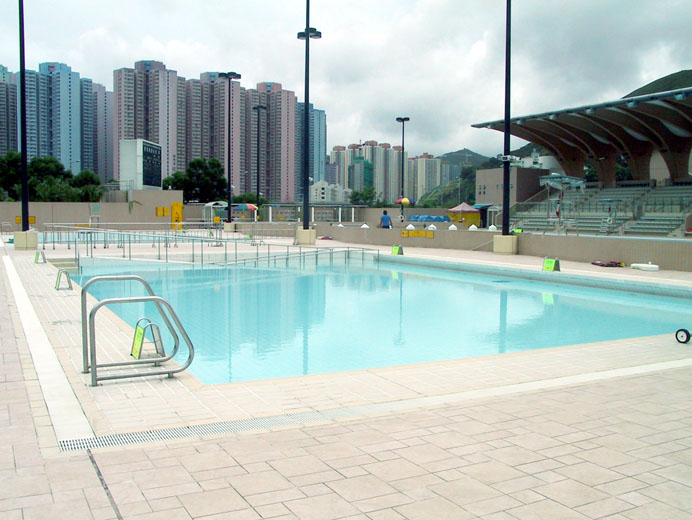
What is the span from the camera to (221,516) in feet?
9.55

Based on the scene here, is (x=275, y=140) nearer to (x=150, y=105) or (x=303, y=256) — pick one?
(x=150, y=105)

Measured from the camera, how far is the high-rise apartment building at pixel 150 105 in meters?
74.6

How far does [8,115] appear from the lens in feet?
250

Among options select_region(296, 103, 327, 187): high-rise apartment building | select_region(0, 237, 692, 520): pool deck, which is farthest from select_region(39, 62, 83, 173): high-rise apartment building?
select_region(0, 237, 692, 520): pool deck

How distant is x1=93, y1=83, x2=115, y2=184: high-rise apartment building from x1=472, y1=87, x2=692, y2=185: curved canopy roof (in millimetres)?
61583

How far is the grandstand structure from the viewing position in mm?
29000

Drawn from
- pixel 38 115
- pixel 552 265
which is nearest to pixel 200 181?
pixel 38 115

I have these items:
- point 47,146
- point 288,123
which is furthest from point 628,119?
point 47,146

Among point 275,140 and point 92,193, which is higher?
point 275,140

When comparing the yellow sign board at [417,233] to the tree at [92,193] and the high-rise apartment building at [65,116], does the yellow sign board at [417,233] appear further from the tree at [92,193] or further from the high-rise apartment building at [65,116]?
the high-rise apartment building at [65,116]

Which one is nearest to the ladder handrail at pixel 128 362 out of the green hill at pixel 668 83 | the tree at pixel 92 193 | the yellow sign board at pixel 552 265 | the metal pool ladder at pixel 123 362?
the metal pool ladder at pixel 123 362

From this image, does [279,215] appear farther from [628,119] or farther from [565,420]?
[565,420]

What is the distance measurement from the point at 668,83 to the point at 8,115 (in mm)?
115382

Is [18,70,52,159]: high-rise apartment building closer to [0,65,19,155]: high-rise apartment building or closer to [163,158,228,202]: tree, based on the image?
[0,65,19,155]: high-rise apartment building
